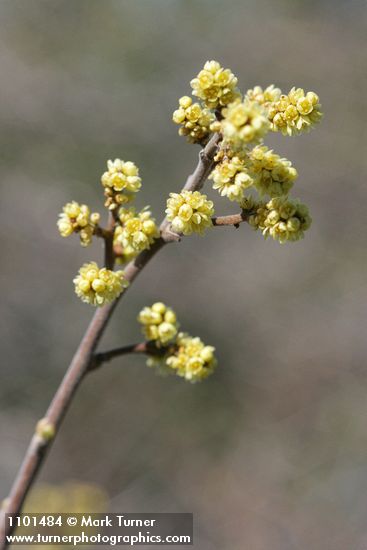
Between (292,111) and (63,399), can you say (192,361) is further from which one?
(292,111)

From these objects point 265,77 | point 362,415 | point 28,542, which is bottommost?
point 28,542

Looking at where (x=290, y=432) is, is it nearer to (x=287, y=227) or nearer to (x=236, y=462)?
(x=236, y=462)

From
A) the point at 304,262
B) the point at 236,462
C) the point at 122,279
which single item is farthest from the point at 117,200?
the point at 304,262

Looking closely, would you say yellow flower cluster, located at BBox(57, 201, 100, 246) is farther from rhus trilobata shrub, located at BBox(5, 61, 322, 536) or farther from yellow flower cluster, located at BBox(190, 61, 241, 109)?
yellow flower cluster, located at BBox(190, 61, 241, 109)

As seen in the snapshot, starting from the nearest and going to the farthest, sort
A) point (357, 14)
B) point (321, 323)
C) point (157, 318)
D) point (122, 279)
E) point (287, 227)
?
1. point (287, 227)
2. point (122, 279)
3. point (157, 318)
4. point (321, 323)
5. point (357, 14)

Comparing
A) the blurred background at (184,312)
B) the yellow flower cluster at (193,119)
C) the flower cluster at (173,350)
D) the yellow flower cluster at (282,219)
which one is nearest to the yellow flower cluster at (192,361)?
the flower cluster at (173,350)

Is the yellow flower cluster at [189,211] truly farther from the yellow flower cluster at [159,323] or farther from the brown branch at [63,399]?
the yellow flower cluster at [159,323]
